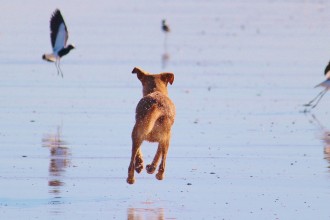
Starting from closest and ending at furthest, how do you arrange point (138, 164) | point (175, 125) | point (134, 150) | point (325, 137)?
1. point (134, 150)
2. point (138, 164)
3. point (325, 137)
4. point (175, 125)

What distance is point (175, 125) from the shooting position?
565 inches

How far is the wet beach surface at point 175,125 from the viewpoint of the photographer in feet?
Answer: 30.7

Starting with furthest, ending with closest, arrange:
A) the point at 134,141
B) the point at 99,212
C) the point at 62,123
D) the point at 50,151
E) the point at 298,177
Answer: the point at 62,123
the point at 50,151
the point at 298,177
the point at 134,141
the point at 99,212

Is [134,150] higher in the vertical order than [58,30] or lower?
lower

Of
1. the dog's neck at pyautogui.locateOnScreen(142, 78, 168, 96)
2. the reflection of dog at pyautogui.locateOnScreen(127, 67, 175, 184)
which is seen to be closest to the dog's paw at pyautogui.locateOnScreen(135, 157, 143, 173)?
the reflection of dog at pyautogui.locateOnScreen(127, 67, 175, 184)

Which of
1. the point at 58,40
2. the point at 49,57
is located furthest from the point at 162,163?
the point at 58,40

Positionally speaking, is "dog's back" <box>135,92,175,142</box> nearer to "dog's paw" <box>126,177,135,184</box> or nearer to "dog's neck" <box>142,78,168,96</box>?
"dog's paw" <box>126,177,135,184</box>

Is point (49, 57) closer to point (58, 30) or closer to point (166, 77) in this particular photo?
point (58, 30)

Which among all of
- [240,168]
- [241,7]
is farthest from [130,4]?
[240,168]

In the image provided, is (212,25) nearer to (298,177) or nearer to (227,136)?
(227,136)

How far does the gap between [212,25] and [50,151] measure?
69.8 feet

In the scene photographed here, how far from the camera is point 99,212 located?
8.80 m

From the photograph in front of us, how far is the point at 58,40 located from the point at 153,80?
12389 mm

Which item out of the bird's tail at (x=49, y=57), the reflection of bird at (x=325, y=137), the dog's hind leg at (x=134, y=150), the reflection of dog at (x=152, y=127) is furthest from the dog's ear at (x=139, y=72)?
the bird's tail at (x=49, y=57)
